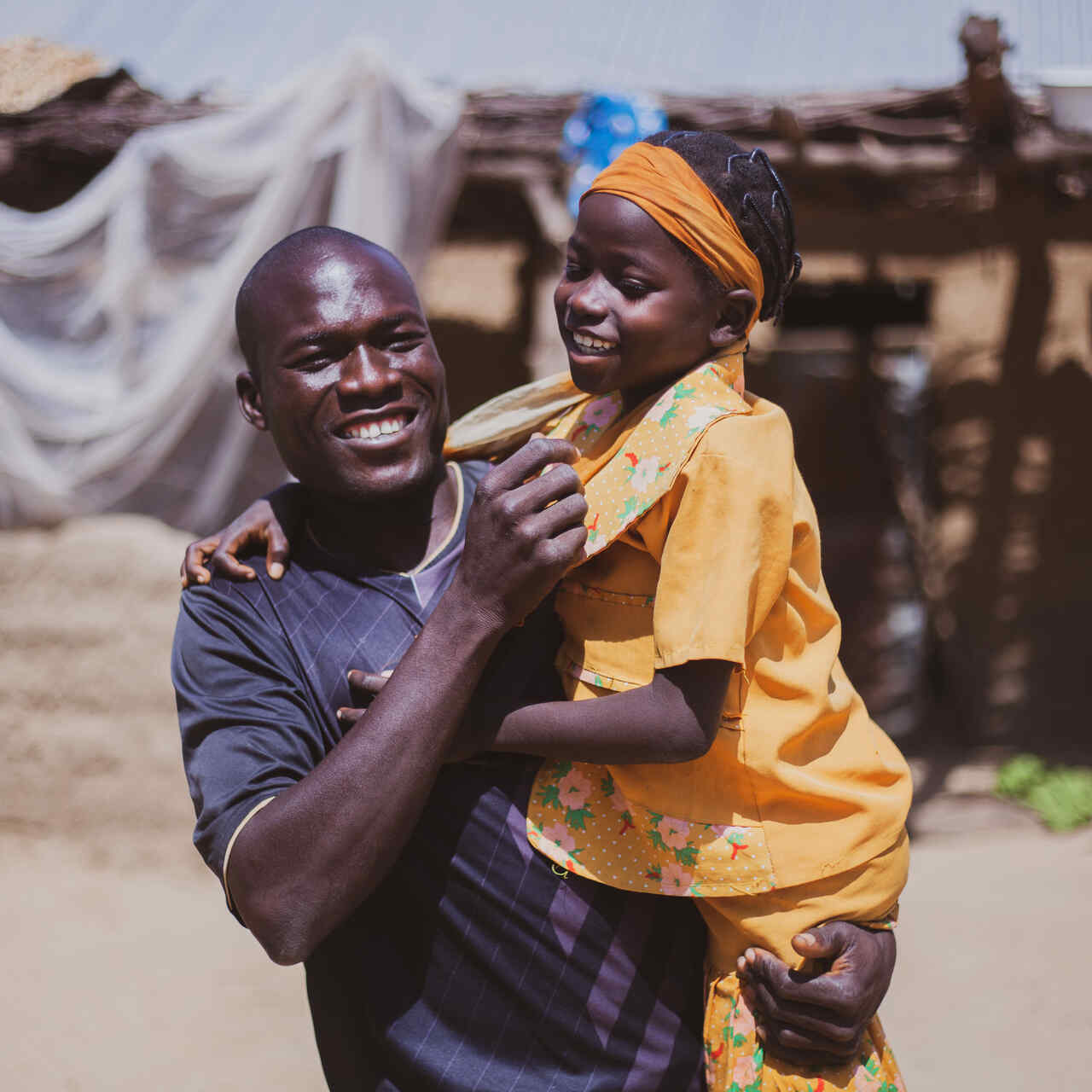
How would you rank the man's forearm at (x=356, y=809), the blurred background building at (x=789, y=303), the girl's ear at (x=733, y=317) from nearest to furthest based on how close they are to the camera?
the man's forearm at (x=356, y=809) → the girl's ear at (x=733, y=317) → the blurred background building at (x=789, y=303)

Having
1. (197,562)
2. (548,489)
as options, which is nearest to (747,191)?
(548,489)

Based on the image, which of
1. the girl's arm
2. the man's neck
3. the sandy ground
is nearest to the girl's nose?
the man's neck

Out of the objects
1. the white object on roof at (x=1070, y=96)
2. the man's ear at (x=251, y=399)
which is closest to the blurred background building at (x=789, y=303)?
the white object on roof at (x=1070, y=96)

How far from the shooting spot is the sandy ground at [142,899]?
16.4 ft

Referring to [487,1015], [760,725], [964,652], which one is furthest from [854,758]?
[964,652]

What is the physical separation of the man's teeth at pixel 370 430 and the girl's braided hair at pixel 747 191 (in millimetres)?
496

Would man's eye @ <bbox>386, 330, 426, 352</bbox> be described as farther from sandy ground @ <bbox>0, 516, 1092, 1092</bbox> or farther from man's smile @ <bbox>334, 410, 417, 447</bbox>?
sandy ground @ <bbox>0, 516, 1092, 1092</bbox>

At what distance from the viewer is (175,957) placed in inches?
217

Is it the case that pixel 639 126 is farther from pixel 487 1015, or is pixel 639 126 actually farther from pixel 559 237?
pixel 487 1015

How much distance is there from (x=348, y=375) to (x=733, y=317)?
0.56m

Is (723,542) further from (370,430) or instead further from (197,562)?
(197,562)

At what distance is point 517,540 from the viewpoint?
1.45 metres

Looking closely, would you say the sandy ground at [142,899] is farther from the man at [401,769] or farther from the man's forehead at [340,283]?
the man's forehead at [340,283]

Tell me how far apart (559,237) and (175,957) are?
3809 millimetres
